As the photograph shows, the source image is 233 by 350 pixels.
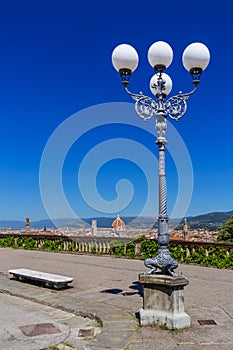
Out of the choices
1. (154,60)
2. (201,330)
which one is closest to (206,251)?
(201,330)

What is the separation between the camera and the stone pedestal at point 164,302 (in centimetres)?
473

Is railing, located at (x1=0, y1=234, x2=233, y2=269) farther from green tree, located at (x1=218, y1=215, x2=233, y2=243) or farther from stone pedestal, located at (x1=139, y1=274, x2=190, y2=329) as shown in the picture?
green tree, located at (x1=218, y1=215, x2=233, y2=243)

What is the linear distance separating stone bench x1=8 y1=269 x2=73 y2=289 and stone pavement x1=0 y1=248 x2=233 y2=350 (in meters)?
0.17

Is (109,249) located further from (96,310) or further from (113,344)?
(113,344)

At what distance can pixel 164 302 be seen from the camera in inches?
189

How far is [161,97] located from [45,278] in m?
4.69

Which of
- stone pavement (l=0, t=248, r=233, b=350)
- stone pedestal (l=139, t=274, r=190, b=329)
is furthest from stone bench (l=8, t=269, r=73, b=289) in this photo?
stone pedestal (l=139, t=274, r=190, b=329)

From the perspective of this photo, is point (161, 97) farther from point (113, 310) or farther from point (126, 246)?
point (126, 246)

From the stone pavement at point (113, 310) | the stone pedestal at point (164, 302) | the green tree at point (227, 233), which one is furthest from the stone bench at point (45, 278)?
the green tree at point (227, 233)

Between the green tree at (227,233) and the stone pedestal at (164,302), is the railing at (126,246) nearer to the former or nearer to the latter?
the stone pedestal at (164,302)

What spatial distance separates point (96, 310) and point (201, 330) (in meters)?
1.79

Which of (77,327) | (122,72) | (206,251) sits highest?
(122,72)

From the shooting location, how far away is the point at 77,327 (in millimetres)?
5297

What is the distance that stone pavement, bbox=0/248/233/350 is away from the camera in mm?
4391
